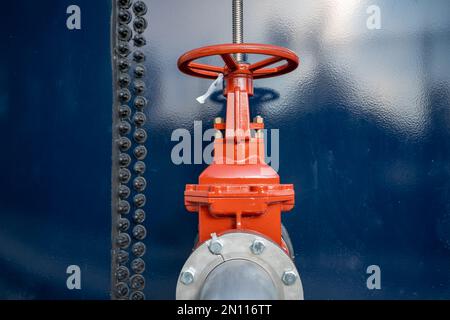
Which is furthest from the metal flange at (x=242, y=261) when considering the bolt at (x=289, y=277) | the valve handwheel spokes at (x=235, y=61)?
the valve handwheel spokes at (x=235, y=61)

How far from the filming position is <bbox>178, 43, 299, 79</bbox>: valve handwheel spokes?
754 mm

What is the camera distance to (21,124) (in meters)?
1.16

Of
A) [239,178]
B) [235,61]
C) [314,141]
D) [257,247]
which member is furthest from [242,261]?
[314,141]

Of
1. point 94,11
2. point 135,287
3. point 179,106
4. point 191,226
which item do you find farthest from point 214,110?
point 135,287

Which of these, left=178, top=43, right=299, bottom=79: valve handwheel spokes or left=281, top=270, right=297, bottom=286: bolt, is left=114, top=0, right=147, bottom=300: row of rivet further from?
left=281, top=270, right=297, bottom=286: bolt

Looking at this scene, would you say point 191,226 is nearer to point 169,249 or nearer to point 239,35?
point 169,249

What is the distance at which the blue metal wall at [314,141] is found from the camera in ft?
3.67

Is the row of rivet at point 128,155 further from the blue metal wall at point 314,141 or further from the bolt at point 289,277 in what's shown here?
the bolt at point 289,277

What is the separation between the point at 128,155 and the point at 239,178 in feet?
1.59

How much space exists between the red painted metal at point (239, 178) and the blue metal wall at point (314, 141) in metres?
0.28

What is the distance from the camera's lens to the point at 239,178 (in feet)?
2.51

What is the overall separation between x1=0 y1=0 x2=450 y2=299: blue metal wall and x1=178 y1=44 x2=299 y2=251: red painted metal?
28cm

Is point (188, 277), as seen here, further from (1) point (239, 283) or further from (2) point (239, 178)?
(2) point (239, 178)

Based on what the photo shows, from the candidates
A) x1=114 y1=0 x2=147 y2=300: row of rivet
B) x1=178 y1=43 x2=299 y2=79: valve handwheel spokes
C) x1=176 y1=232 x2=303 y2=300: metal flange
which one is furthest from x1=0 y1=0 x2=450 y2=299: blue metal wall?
x1=176 y1=232 x2=303 y2=300: metal flange
